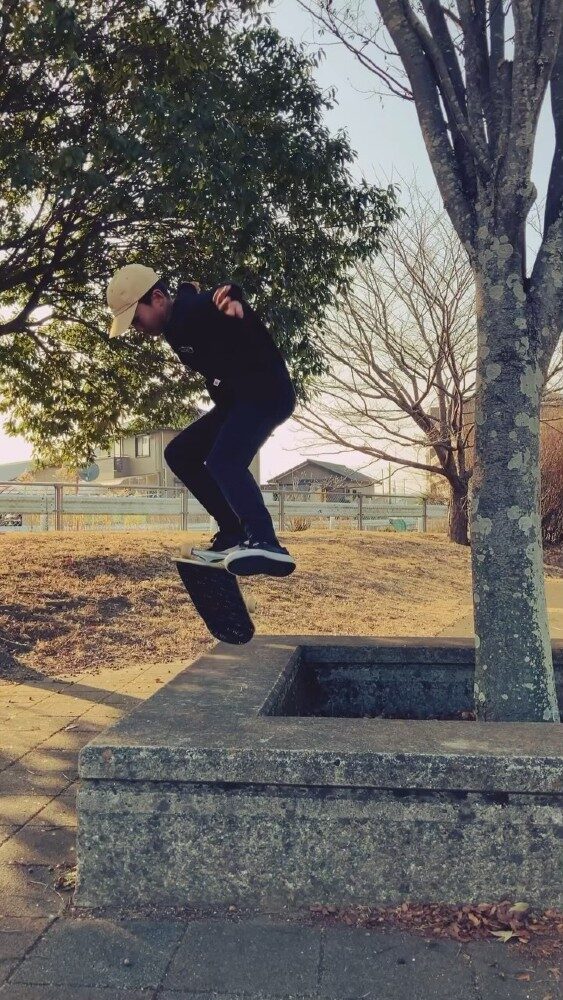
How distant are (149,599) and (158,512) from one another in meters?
12.7

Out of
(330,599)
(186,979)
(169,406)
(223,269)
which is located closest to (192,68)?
(223,269)

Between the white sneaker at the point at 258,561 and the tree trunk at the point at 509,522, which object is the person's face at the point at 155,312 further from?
the tree trunk at the point at 509,522

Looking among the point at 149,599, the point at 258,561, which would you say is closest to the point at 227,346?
the point at 258,561

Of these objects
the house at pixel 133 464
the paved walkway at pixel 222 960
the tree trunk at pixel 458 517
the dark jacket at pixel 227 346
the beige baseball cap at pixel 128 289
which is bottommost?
the paved walkway at pixel 222 960

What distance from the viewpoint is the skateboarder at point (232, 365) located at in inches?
133

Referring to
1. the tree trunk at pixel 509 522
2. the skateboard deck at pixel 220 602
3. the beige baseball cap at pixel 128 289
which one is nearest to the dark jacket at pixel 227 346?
the beige baseball cap at pixel 128 289

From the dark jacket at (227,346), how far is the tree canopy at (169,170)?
4.18 meters

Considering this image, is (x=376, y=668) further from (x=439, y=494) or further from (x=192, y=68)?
(x=439, y=494)

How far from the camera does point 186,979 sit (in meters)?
2.56

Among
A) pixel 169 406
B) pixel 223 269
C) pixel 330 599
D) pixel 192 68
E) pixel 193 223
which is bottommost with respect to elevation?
pixel 330 599

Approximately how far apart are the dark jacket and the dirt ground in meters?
5.22

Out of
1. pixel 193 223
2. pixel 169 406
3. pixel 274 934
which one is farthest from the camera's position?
pixel 169 406

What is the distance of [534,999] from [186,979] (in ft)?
3.41

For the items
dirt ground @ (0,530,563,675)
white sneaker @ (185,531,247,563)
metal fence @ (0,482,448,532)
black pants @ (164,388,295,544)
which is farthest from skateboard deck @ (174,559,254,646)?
metal fence @ (0,482,448,532)
